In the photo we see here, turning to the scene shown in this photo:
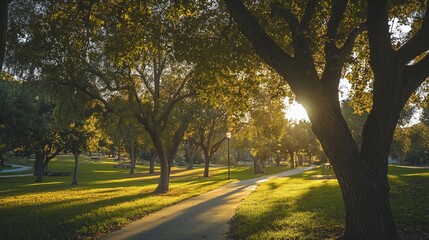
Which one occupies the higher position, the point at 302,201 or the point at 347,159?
the point at 347,159

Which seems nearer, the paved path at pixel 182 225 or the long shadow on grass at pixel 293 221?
the long shadow on grass at pixel 293 221

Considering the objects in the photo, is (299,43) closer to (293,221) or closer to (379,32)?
(379,32)

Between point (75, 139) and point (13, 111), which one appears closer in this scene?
point (13, 111)

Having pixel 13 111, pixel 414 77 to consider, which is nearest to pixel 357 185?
pixel 414 77

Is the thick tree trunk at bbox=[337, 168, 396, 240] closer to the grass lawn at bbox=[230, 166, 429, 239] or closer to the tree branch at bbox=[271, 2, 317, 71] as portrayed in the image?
the grass lawn at bbox=[230, 166, 429, 239]

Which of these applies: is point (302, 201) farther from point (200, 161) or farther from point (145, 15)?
point (200, 161)

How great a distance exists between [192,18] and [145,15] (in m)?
1.78

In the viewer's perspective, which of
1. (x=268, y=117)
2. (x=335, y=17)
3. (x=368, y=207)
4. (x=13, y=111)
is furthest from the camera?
(x=13, y=111)

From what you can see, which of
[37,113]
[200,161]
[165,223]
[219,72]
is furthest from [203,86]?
[200,161]

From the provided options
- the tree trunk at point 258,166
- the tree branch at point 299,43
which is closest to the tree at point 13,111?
the tree branch at point 299,43

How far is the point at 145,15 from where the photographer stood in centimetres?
1124

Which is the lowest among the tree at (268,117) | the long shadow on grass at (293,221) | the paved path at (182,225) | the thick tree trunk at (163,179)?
the paved path at (182,225)

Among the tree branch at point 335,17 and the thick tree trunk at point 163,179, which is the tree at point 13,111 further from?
the tree branch at point 335,17

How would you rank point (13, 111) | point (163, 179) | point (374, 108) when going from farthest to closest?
point (13, 111) → point (163, 179) → point (374, 108)
